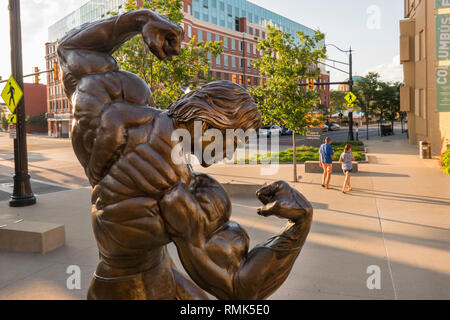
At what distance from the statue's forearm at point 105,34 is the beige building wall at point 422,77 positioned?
63.5 feet

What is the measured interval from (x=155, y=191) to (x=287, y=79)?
12636 millimetres

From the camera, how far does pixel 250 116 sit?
1.42m

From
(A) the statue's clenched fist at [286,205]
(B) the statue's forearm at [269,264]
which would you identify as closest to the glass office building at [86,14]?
(A) the statue's clenched fist at [286,205]

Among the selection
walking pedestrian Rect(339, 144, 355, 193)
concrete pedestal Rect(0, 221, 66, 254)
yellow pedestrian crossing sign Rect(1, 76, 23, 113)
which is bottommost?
concrete pedestal Rect(0, 221, 66, 254)

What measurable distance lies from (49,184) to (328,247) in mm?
10743

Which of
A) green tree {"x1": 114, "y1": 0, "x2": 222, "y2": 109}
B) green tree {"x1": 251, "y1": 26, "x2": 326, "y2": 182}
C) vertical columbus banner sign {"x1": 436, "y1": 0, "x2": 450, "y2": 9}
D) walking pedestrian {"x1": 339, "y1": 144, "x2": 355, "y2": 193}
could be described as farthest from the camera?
vertical columbus banner sign {"x1": 436, "y1": 0, "x2": 450, "y2": 9}

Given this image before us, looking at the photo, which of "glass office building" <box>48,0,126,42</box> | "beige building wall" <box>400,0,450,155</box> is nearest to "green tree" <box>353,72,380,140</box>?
"beige building wall" <box>400,0,450,155</box>

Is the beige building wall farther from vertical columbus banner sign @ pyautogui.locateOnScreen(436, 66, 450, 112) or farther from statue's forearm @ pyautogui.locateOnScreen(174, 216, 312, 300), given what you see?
statue's forearm @ pyautogui.locateOnScreen(174, 216, 312, 300)

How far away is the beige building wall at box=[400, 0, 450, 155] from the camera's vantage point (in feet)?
65.8

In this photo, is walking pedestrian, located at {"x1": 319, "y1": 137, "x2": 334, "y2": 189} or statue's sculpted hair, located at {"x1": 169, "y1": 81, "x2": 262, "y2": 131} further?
walking pedestrian, located at {"x1": 319, "y1": 137, "x2": 334, "y2": 189}

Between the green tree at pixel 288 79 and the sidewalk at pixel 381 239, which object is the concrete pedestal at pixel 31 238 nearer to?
the sidewalk at pixel 381 239

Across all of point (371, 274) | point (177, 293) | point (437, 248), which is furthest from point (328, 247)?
point (177, 293)

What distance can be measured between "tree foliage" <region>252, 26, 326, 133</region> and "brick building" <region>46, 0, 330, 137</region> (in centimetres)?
3654
